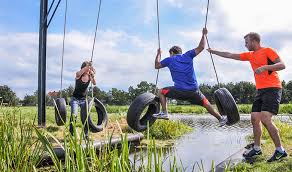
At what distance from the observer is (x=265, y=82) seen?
705 centimetres

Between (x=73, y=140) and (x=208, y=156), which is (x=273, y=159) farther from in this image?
(x=73, y=140)

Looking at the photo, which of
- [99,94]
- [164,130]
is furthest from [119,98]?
[164,130]

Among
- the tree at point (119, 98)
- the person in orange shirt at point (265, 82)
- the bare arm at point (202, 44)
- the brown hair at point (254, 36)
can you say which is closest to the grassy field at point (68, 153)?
the person in orange shirt at point (265, 82)

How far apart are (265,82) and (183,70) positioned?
1.43m

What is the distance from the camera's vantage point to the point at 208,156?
10086 mm

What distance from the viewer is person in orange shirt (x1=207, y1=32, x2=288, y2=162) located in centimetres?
701

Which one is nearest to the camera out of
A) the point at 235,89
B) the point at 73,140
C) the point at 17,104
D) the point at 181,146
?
the point at 73,140

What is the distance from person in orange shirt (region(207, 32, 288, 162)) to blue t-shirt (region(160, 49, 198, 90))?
462 mm

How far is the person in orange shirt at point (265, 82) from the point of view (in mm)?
7008

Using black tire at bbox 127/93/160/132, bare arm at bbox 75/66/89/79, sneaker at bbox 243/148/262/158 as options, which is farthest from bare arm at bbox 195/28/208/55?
bare arm at bbox 75/66/89/79

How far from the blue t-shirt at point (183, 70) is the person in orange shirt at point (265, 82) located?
1.52 feet

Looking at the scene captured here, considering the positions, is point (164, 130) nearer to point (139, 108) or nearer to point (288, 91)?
point (139, 108)

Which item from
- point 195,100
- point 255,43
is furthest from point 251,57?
point 195,100

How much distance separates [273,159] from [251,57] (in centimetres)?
186
